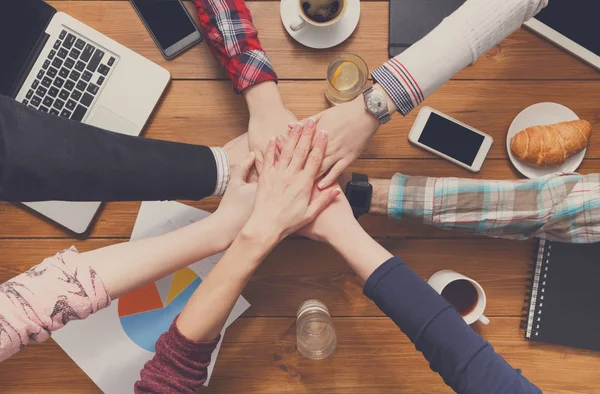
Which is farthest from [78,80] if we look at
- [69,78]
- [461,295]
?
[461,295]

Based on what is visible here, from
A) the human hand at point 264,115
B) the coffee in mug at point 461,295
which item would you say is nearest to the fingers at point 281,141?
the human hand at point 264,115

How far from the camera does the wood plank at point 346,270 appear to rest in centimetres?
101

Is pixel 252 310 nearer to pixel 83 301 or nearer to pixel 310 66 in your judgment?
pixel 83 301

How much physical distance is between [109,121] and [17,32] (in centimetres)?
24

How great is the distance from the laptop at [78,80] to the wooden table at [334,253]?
33mm

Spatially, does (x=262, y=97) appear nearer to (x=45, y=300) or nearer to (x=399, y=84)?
(x=399, y=84)

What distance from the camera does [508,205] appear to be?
3.09 ft

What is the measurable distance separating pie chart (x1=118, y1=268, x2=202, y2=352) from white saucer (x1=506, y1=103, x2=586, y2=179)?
0.72 meters

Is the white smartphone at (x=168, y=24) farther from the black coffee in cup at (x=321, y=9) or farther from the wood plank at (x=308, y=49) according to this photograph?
the black coffee in cup at (x=321, y=9)

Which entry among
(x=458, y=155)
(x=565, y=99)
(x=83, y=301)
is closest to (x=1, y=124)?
(x=83, y=301)

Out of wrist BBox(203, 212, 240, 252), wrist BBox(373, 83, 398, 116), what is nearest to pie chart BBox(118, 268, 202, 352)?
wrist BBox(203, 212, 240, 252)

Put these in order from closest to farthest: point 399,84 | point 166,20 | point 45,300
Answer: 1. point 45,300
2. point 399,84
3. point 166,20

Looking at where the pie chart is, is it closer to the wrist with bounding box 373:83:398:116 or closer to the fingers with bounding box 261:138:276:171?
the fingers with bounding box 261:138:276:171

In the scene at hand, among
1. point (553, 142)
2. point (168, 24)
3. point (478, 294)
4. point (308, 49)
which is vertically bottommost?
point (478, 294)
